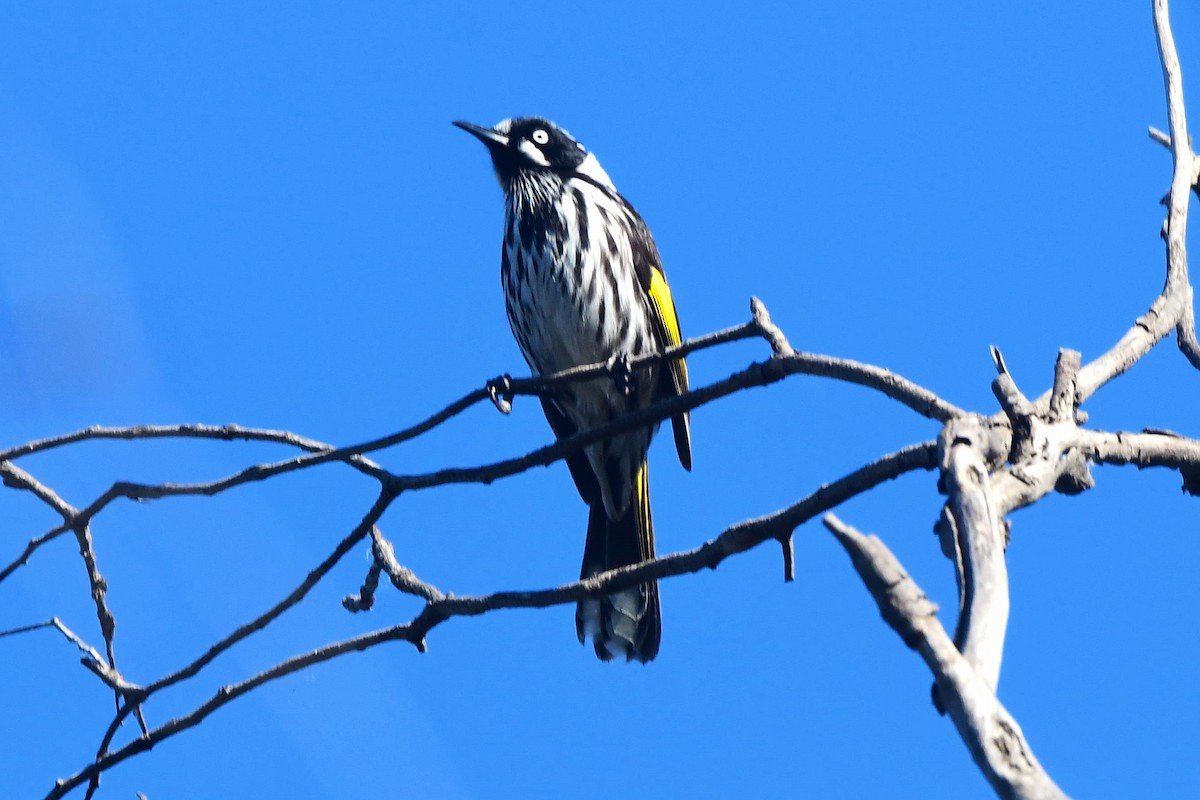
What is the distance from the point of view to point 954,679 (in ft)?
6.42

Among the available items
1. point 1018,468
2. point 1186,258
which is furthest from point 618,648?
point 1018,468

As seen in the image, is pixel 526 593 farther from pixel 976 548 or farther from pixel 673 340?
pixel 673 340

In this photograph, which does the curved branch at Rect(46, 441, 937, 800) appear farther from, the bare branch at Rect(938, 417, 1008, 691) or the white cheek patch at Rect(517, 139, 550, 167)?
the white cheek patch at Rect(517, 139, 550, 167)

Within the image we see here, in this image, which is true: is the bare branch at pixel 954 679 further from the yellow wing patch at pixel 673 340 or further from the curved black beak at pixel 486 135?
the curved black beak at pixel 486 135

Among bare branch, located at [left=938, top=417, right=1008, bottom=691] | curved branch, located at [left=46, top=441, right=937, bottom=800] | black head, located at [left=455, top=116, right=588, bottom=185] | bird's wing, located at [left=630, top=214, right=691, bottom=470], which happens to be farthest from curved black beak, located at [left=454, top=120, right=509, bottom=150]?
bare branch, located at [left=938, top=417, right=1008, bottom=691]

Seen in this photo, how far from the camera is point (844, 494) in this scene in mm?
3125

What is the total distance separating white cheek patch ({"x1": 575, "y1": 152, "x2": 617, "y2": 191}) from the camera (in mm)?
7492

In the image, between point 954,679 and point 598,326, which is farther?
point 598,326

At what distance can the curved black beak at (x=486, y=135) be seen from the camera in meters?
7.68

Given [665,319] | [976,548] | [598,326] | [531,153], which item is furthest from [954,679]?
[531,153]

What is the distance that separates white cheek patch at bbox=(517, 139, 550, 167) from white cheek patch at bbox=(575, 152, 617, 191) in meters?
0.17

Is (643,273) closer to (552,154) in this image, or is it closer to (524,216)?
(524,216)

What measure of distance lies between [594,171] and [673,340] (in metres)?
1.33

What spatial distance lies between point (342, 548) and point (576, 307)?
2735 millimetres
